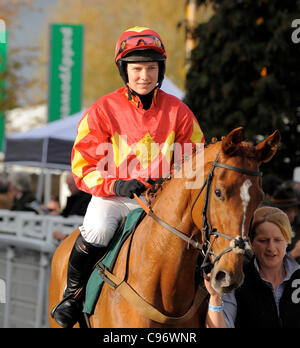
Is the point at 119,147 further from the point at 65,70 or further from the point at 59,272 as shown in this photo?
the point at 65,70

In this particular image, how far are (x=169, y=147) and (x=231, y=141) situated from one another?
888 millimetres

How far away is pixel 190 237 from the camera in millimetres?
3469

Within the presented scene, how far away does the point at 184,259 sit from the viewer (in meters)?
3.52

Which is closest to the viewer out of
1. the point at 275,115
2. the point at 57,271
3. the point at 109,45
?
the point at 57,271

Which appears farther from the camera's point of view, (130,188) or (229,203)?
(130,188)

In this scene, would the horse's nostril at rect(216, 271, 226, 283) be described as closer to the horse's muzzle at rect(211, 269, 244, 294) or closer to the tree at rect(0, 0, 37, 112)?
the horse's muzzle at rect(211, 269, 244, 294)

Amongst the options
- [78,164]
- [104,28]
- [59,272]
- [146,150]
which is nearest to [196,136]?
[146,150]

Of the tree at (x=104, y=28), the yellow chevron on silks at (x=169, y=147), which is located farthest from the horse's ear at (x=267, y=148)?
the tree at (x=104, y=28)

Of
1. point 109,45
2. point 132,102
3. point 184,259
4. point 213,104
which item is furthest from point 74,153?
point 109,45

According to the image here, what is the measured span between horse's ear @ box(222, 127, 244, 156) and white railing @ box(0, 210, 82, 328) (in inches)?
176

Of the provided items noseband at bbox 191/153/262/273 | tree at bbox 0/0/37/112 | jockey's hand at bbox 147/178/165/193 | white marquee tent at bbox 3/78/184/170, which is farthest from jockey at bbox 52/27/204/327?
tree at bbox 0/0/37/112

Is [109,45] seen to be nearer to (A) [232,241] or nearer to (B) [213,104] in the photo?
(B) [213,104]

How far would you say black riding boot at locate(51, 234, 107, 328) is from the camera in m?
4.13
